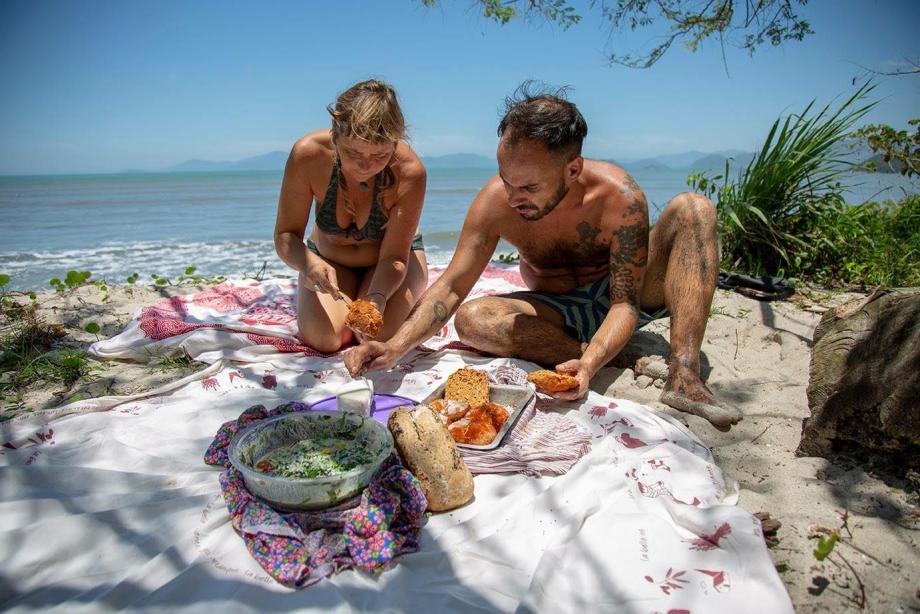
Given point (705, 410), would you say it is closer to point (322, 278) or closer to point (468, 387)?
point (468, 387)

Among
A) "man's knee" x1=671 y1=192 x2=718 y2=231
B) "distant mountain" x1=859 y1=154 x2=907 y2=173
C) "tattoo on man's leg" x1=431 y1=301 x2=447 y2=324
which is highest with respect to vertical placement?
"distant mountain" x1=859 y1=154 x2=907 y2=173

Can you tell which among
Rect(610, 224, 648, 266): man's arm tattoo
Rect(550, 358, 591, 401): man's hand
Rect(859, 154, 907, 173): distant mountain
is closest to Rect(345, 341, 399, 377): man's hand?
Rect(550, 358, 591, 401): man's hand

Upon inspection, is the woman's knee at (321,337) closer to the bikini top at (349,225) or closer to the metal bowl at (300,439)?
the bikini top at (349,225)

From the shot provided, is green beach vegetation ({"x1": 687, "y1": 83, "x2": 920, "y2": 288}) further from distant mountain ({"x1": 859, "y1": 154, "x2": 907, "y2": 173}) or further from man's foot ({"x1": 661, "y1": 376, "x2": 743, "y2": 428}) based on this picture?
man's foot ({"x1": 661, "y1": 376, "x2": 743, "y2": 428})

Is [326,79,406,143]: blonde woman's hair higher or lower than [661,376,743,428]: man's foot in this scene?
higher

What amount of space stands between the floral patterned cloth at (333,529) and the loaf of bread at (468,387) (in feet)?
2.18

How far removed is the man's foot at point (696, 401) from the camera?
9.09ft

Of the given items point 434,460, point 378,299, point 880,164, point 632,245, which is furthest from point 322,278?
point 880,164

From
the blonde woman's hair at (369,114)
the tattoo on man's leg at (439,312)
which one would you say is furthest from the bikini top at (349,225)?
the tattoo on man's leg at (439,312)

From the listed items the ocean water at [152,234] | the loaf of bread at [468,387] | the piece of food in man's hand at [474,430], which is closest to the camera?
the piece of food in man's hand at [474,430]

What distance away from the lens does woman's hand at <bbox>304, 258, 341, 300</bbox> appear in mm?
3281

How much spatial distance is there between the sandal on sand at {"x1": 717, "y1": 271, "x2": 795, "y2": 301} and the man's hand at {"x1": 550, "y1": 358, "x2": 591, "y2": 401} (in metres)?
2.66

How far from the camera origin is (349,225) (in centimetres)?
387

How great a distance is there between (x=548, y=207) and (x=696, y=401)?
129cm
